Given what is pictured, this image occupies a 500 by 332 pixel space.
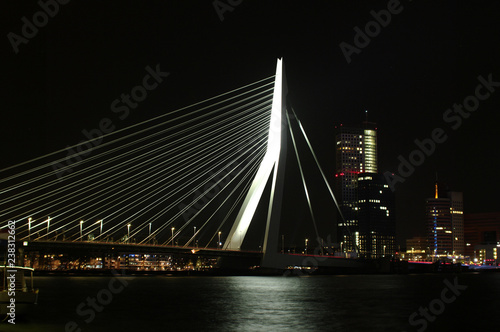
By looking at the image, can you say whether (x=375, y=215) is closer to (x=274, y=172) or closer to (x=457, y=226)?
(x=457, y=226)

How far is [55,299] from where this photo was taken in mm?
31609

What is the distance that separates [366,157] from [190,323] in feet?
520

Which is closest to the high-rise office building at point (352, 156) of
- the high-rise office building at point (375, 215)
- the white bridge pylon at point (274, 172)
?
the high-rise office building at point (375, 215)

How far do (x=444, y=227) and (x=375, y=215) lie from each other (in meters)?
51.9

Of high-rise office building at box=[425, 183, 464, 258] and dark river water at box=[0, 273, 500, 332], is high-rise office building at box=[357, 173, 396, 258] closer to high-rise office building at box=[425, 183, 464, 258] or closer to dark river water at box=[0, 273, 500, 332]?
high-rise office building at box=[425, 183, 464, 258]

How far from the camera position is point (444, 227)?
7530 inches

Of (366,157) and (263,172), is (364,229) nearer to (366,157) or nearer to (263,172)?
(366,157)

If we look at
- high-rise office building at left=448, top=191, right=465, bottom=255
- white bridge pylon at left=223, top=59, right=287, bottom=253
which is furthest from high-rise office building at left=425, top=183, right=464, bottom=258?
white bridge pylon at left=223, top=59, right=287, bottom=253

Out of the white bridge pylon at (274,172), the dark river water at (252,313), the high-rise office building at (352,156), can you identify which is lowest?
the dark river water at (252,313)

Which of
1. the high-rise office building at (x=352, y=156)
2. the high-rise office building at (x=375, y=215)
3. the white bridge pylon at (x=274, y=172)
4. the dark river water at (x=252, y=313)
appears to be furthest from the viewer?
the high-rise office building at (x=352, y=156)

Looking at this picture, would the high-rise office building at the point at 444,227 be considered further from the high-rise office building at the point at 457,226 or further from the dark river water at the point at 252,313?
the dark river water at the point at 252,313

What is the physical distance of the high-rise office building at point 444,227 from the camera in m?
190

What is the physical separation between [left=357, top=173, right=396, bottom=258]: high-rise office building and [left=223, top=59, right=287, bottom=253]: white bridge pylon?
106 m

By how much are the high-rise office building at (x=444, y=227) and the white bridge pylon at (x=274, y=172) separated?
151873 millimetres
